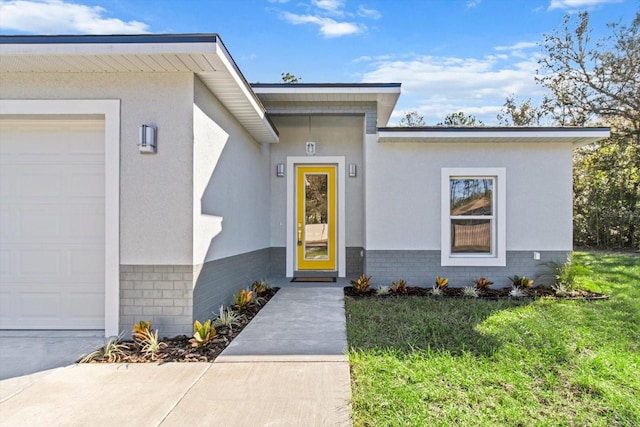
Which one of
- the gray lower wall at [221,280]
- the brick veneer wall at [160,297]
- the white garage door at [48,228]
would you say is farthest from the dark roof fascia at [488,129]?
the white garage door at [48,228]

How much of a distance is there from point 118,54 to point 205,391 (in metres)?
3.59

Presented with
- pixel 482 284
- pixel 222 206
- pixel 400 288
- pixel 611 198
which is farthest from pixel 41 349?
pixel 611 198

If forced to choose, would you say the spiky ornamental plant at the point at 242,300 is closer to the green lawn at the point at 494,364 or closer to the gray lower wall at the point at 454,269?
the green lawn at the point at 494,364

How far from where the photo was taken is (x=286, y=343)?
4.46 metres

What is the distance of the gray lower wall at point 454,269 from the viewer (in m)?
7.61

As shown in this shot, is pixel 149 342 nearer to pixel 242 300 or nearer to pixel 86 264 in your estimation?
pixel 86 264

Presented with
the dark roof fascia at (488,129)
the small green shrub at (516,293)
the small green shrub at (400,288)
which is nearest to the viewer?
the small green shrub at (516,293)

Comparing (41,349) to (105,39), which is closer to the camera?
(105,39)

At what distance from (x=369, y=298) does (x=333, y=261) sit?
2.28 metres

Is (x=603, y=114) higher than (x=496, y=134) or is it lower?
higher

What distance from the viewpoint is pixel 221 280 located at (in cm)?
570

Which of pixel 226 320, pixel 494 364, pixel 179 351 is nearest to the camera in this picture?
pixel 494 364

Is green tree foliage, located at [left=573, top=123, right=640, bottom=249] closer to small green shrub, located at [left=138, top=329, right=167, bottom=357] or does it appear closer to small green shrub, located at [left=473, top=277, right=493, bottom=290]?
small green shrub, located at [left=473, top=277, right=493, bottom=290]

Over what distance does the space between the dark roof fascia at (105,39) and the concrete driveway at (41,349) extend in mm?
3363
